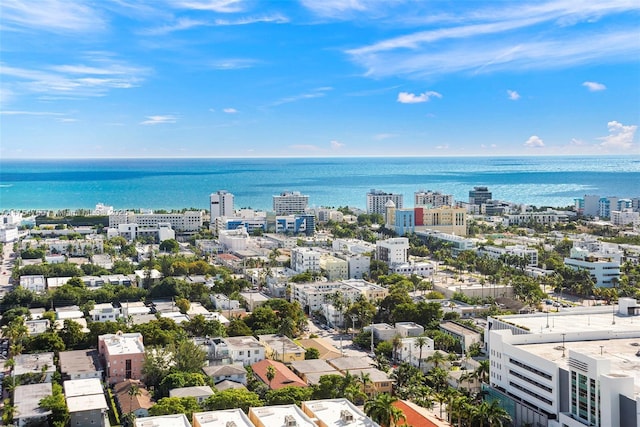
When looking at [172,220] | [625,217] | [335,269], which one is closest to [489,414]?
[335,269]

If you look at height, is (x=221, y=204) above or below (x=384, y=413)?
above

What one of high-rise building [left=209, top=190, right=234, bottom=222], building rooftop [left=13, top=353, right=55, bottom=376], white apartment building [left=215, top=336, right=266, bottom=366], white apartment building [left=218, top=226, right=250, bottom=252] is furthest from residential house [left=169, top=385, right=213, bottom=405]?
high-rise building [left=209, top=190, right=234, bottom=222]

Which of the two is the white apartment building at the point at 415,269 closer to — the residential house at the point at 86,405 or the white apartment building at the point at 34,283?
the white apartment building at the point at 34,283

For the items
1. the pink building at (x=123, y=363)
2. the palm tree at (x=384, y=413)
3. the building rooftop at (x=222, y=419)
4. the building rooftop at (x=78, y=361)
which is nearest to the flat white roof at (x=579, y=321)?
the palm tree at (x=384, y=413)

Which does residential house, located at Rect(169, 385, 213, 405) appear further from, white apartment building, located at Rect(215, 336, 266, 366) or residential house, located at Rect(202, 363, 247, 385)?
white apartment building, located at Rect(215, 336, 266, 366)

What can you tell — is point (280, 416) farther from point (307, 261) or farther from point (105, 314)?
point (307, 261)

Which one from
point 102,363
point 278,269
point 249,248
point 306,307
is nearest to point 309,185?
point 249,248
